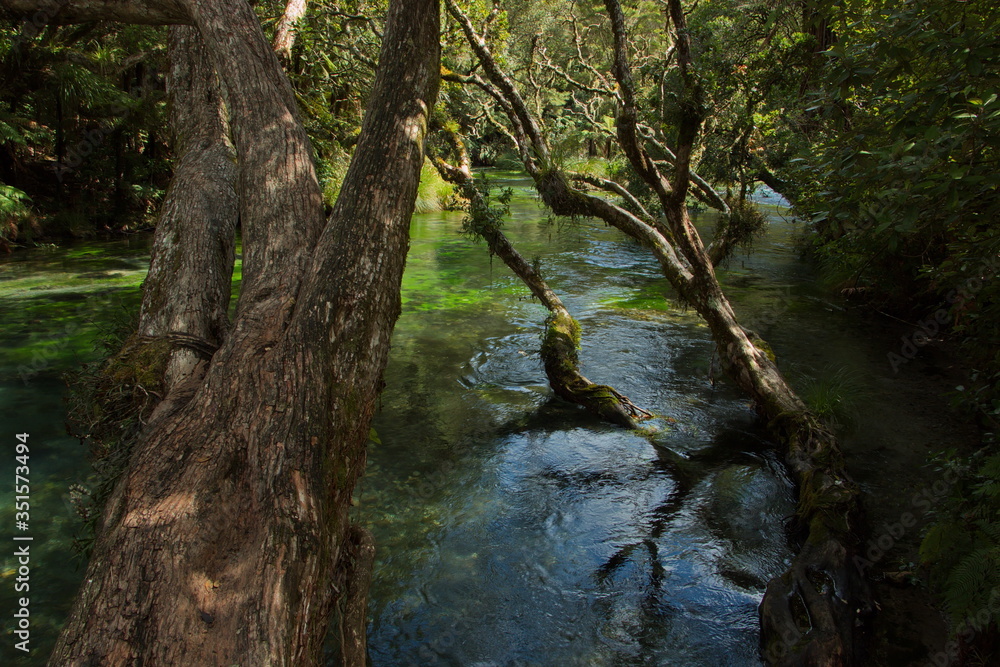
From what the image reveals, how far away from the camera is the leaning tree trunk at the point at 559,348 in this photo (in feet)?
21.1

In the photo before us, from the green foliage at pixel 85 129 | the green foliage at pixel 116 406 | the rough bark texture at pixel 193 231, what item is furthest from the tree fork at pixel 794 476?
the green foliage at pixel 85 129

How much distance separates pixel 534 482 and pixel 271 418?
3.19 m

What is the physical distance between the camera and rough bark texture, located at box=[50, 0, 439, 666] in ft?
6.75

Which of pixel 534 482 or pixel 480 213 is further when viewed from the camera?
pixel 480 213

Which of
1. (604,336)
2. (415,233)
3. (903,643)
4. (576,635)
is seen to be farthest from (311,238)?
(415,233)

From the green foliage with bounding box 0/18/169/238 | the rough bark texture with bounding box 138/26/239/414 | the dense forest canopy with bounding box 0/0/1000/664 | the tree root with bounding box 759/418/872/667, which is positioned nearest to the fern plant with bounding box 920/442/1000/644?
the dense forest canopy with bounding box 0/0/1000/664

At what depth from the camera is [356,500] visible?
198 inches

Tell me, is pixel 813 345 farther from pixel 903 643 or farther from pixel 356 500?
pixel 356 500

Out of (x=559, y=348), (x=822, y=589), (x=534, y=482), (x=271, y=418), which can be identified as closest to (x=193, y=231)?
(x=271, y=418)

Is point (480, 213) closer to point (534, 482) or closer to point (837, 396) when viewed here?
point (534, 482)

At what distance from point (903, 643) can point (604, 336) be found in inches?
225

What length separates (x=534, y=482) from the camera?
17.6 feet

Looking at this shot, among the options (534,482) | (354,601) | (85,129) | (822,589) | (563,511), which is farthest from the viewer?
(85,129)

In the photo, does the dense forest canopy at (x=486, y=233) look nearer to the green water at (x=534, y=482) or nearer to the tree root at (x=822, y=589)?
the tree root at (x=822, y=589)
